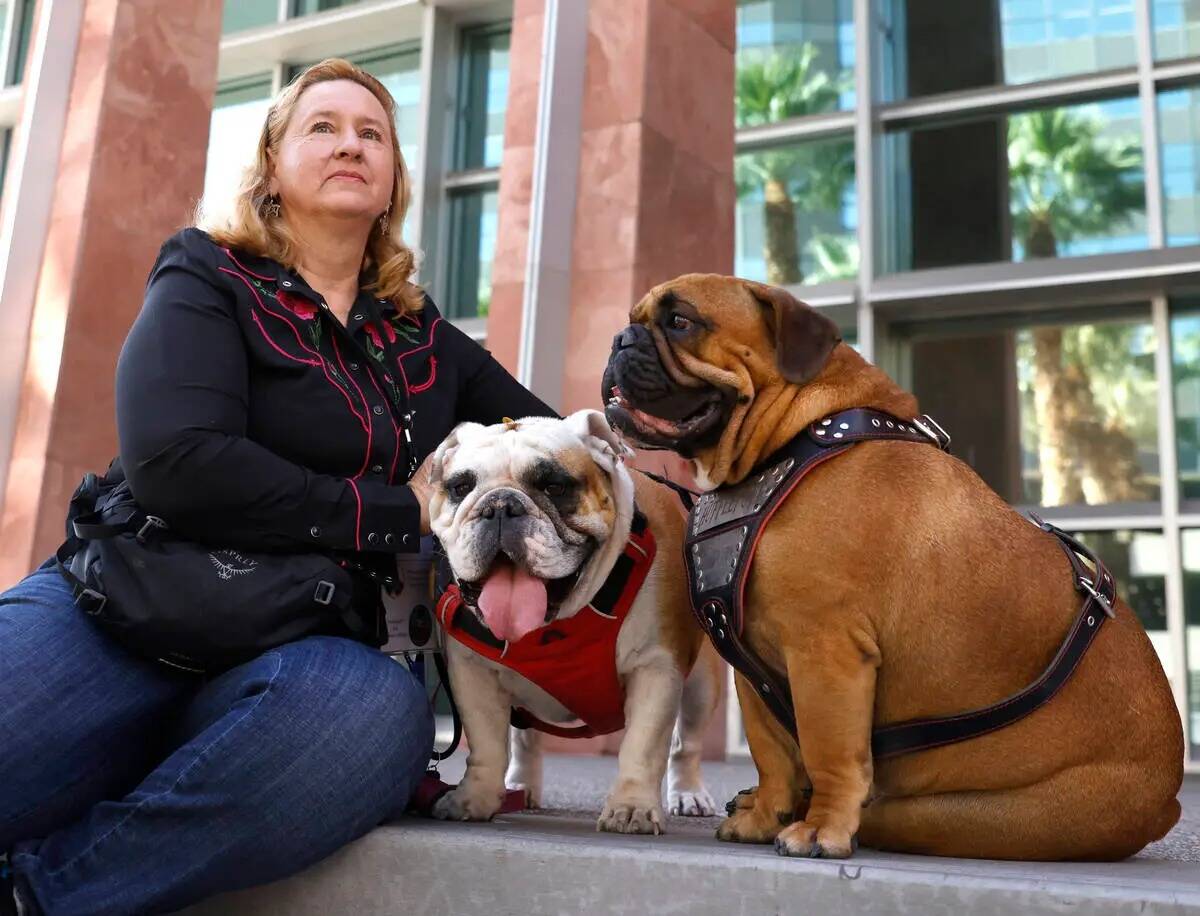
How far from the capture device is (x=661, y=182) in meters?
6.43

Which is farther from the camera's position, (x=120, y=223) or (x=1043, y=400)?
(x=1043, y=400)

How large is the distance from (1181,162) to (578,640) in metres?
7.13

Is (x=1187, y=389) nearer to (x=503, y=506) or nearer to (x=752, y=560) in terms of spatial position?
(x=752, y=560)

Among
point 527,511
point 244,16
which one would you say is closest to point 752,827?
point 527,511

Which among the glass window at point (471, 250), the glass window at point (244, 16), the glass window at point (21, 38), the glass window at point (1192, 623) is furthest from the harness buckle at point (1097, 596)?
the glass window at point (21, 38)

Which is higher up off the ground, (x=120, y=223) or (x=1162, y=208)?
(x=1162, y=208)

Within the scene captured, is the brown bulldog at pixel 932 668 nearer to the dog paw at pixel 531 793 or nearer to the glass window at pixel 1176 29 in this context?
the dog paw at pixel 531 793

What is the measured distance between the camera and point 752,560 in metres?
2.29

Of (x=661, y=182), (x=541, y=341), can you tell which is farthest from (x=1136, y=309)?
(x=541, y=341)

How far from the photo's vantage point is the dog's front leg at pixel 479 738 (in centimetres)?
264

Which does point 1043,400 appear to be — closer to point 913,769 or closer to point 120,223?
point 120,223

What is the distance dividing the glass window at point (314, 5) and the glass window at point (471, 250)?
2095 mm

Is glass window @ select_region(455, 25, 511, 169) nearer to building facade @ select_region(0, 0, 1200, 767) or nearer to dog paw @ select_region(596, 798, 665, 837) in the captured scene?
building facade @ select_region(0, 0, 1200, 767)

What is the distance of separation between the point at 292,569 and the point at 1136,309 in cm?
716
